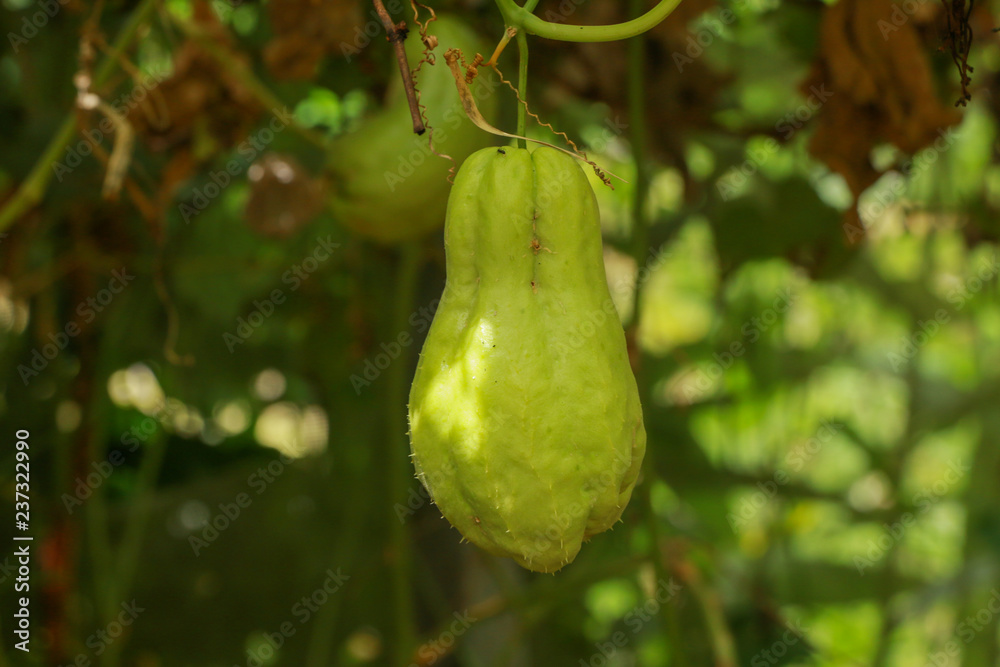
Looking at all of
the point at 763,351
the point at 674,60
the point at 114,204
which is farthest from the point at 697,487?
the point at 114,204

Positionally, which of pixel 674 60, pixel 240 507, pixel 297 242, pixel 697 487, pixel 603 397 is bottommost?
pixel 697 487

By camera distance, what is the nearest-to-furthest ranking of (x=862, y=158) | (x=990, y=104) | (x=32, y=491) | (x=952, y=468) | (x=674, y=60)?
(x=862, y=158)
(x=674, y=60)
(x=990, y=104)
(x=32, y=491)
(x=952, y=468)

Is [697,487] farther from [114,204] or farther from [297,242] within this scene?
[114,204]

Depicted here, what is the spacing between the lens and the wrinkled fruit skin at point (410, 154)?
1.00 metres

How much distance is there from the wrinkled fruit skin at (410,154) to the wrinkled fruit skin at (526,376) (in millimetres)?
347

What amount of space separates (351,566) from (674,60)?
104 cm

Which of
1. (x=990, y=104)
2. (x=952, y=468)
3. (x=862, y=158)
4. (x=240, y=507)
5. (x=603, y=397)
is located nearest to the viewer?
(x=603, y=397)

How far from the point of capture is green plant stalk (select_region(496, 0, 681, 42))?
23.0 inches

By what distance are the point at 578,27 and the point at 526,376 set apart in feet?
0.73

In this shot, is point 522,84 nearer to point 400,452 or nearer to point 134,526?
point 400,452

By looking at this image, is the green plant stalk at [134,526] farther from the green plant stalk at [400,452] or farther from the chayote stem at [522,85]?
the chayote stem at [522,85]

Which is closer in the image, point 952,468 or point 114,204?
point 114,204

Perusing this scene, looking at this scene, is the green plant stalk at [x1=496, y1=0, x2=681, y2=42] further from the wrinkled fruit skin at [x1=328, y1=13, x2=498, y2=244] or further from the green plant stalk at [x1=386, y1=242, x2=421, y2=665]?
the green plant stalk at [x1=386, y1=242, x2=421, y2=665]

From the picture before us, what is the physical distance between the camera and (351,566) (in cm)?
170
